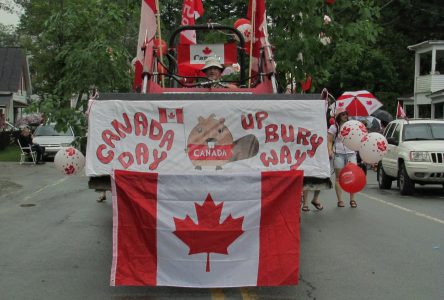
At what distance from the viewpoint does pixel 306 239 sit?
9.38 m

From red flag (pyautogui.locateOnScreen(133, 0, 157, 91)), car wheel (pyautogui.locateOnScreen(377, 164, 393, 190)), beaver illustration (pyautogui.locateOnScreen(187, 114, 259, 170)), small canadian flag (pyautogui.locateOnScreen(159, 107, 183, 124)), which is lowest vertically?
car wheel (pyautogui.locateOnScreen(377, 164, 393, 190))

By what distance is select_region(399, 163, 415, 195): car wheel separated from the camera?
1516cm

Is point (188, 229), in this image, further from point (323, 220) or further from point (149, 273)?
point (323, 220)

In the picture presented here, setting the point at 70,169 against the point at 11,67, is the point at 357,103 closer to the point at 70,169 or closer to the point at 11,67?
the point at 70,169

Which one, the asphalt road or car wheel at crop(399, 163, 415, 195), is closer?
the asphalt road

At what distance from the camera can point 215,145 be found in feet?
21.8

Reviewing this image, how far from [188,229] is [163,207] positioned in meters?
0.31

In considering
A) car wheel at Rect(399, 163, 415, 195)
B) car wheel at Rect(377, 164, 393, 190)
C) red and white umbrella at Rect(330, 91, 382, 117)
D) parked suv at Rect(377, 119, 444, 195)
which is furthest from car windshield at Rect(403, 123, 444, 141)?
car wheel at Rect(377, 164, 393, 190)

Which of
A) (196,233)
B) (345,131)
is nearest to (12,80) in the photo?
(345,131)

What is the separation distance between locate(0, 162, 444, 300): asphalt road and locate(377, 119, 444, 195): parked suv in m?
0.64

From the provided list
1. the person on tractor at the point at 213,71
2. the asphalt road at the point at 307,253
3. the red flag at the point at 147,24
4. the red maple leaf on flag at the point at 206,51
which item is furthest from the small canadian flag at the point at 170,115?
the red maple leaf on flag at the point at 206,51

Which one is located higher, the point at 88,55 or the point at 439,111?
the point at 88,55

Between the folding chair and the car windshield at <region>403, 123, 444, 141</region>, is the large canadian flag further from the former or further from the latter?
→ the folding chair

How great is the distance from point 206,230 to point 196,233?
0.31ft
